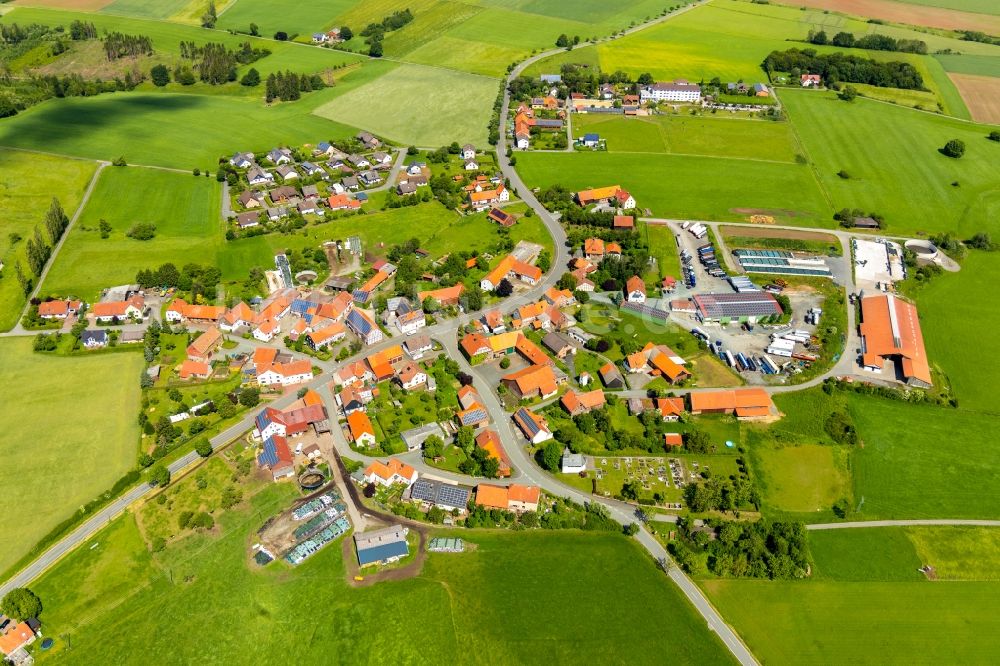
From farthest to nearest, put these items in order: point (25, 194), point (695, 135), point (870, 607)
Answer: point (695, 135), point (25, 194), point (870, 607)

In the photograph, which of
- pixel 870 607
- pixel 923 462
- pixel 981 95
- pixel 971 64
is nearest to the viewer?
pixel 870 607

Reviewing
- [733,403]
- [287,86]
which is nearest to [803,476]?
[733,403]

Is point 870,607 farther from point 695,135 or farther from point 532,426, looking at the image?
point 695,135

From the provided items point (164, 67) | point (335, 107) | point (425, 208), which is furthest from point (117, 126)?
point (425, 208)

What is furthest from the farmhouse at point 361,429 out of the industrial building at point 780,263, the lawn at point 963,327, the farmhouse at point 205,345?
the lawn at point 963,327

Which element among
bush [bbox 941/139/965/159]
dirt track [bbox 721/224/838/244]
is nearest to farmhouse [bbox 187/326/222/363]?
dirt track [bbox 721/224/838/244]

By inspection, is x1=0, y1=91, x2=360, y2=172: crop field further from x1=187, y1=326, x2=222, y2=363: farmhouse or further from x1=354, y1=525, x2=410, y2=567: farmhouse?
x1=354, y1=525, x2=410, y2=567: farmhouse

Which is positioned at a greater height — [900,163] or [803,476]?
[900,163]
